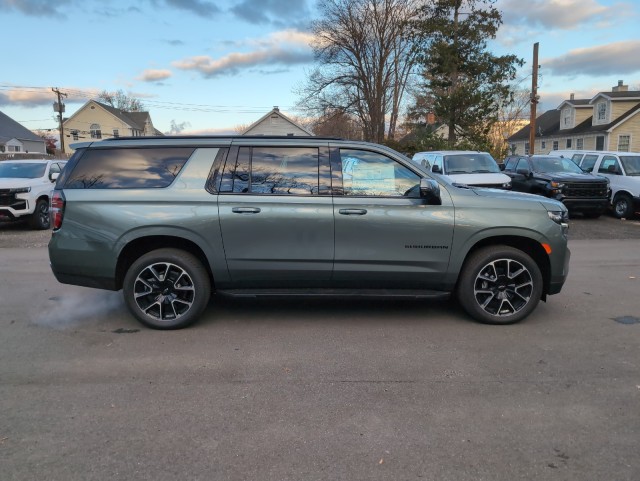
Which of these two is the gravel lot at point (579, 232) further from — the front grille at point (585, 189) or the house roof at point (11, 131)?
the house roof at point (11, 131)

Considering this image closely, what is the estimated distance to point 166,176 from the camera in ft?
16.3

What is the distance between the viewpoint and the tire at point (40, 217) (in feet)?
42.6

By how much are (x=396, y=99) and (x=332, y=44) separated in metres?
7.55

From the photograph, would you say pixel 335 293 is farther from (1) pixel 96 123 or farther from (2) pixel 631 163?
(1) pixel 96 123

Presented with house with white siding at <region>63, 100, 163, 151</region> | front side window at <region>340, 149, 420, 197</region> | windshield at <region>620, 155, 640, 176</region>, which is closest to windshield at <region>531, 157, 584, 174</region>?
windshield at <region>620, 155, 640, 176</region>

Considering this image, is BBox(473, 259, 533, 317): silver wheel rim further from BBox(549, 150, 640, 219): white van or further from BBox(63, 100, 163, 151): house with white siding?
BBox(63, 100, 163, 151): house with white siding

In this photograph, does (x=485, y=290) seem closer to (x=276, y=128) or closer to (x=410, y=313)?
(x=410, y=313)

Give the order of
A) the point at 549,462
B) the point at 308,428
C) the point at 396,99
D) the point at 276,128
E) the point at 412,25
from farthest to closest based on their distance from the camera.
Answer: the point at 396,99 < the point at 276,128 < the point at 412,25 < the point at 308,428 < the point at 549,462

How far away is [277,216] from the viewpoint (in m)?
4.82

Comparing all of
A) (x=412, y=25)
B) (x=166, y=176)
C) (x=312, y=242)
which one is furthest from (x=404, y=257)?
(x=412, y=25)

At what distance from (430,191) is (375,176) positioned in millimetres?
601

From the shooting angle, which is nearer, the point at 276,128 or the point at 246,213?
the point at 246,213

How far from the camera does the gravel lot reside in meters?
11.5

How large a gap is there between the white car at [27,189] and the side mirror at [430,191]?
393 inches
